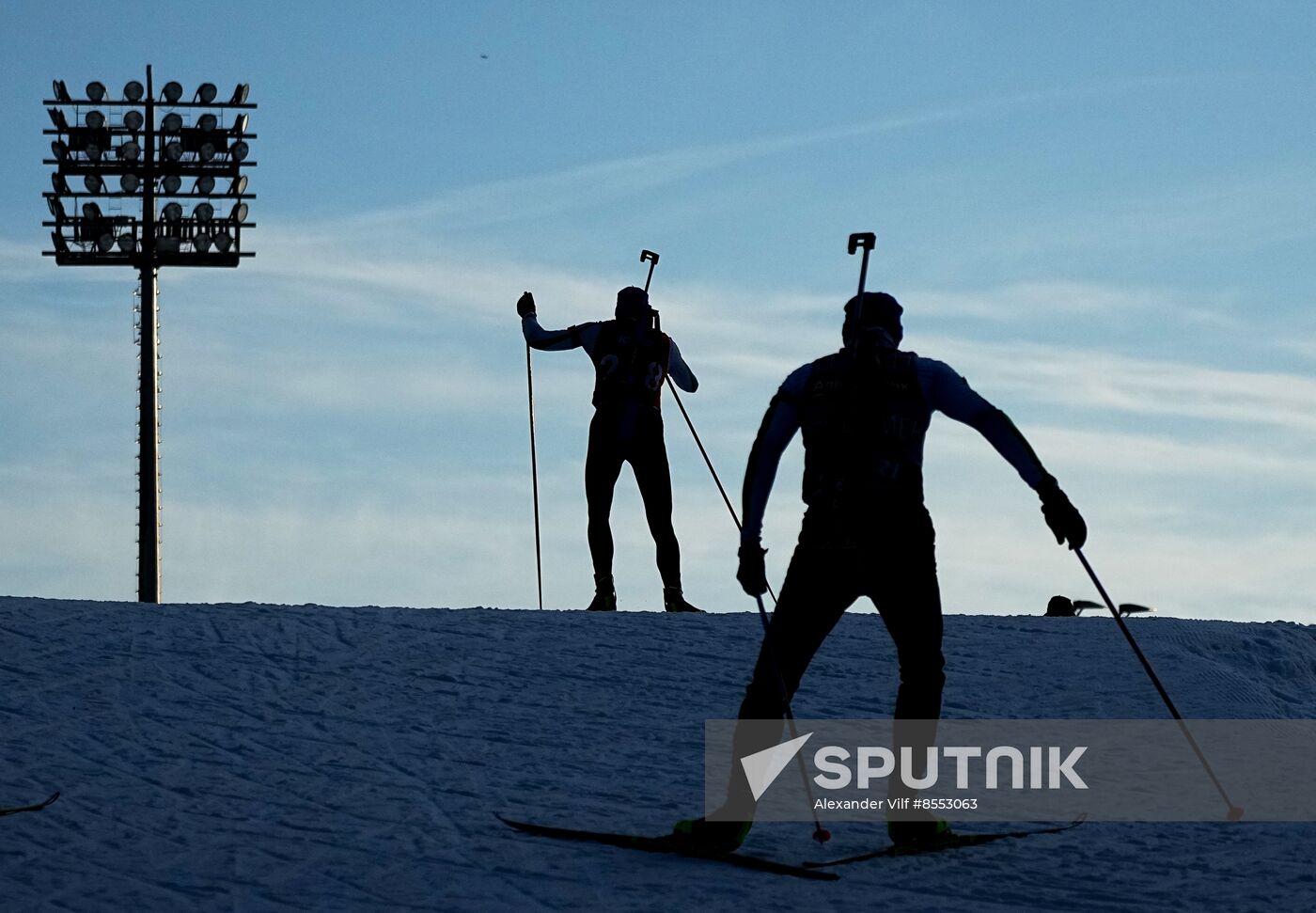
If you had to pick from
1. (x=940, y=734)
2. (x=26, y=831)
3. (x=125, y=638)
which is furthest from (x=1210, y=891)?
(x=125, y=638)

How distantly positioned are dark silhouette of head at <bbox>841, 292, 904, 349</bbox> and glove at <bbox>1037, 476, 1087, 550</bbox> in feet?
2.69

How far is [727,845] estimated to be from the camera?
22.5 ft

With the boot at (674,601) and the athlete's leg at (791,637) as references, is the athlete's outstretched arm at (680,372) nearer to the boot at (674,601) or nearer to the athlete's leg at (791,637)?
the boot at (674,601)

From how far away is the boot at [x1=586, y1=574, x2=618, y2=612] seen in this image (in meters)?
12.4

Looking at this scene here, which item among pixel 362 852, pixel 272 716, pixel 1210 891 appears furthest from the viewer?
pixel 272 716

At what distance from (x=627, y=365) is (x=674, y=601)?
1684 mm

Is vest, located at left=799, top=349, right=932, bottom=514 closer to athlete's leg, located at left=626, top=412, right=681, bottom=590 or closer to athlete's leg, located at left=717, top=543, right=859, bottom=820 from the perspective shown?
athlete's leg, located at left=717, top=543, right=859, bottom=820

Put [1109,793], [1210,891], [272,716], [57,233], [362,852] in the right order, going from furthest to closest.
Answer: [57,233] → [272,716] → [1109,793] → [362,852] → [1210,891]

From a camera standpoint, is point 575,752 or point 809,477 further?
point 575,752

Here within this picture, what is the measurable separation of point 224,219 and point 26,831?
2403 centimetres

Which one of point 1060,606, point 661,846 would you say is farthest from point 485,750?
point 1060,606

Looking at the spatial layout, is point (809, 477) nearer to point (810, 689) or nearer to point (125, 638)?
point (810, 689)

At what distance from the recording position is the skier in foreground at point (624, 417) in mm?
12227

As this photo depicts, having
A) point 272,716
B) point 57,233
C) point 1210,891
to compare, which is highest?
point 57,233
